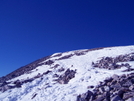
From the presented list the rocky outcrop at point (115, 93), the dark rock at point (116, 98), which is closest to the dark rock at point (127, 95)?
the rocky outcrop at point (115, 93)

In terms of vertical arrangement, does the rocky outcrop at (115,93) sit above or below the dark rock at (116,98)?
above

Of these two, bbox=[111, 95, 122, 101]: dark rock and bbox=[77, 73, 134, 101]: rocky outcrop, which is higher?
bbox=[77, 73, 134, 101]: rocky outcrop

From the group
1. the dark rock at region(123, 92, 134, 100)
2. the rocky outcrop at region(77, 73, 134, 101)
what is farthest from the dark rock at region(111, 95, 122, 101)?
the dark rock at region(123, 92, 134, 100)

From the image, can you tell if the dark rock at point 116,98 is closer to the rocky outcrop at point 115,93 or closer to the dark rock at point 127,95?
the rocky outcrop at point 115,93

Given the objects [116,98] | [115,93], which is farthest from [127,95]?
[115,93]

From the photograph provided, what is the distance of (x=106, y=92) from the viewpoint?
7.66 m

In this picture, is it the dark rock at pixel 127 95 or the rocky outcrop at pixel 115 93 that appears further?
the rocky outcrop at pixel 115 93

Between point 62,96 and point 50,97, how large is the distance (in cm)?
109

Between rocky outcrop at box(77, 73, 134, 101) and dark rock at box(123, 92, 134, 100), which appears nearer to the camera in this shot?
dark rock at box(123, 92, 134, 100)

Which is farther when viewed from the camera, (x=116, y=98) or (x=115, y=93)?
(x=115, y=93)

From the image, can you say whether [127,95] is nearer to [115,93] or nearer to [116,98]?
[116,98]

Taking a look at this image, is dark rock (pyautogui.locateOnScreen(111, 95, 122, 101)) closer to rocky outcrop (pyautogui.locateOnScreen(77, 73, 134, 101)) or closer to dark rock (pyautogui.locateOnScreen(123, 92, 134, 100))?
rocky outcrop (pyautogui.locateOnScreen(77, 73, 134, 101))

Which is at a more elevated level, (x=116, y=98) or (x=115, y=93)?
(x=115, y=93)

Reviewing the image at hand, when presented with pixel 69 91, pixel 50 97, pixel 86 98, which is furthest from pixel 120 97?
pixel 50 97
